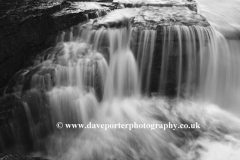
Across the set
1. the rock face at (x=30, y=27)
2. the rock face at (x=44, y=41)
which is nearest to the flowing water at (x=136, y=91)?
the rock face at (x=44, y=41)

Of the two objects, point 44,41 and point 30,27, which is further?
point 44,41

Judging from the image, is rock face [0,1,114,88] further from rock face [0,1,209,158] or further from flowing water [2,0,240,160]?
flowing water [2,0,240,160]

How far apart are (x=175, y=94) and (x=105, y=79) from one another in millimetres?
2208

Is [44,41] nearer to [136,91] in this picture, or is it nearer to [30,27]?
[30,27]

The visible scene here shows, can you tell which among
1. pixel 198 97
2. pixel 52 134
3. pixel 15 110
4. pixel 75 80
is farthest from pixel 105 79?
pixel 198 97

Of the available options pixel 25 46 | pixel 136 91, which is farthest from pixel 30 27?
pixel 136 91

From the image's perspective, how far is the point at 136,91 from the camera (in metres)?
5.93

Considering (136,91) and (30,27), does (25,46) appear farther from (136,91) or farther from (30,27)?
(136,91)

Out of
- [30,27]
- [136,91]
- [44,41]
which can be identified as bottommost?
[136,91]

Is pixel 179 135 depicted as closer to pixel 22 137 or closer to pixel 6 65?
pixel 22 137

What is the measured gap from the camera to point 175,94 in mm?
5809

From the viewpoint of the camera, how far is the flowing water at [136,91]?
183 inches

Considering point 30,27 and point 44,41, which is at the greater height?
point 30,27

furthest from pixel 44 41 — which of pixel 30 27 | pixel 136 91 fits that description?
pixel 136 91
